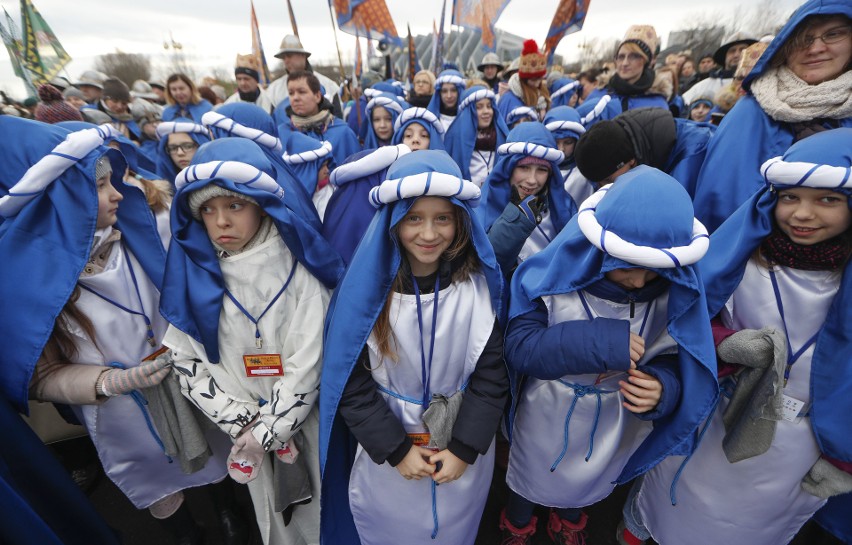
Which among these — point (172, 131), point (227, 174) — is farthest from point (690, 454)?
point (172, 131)

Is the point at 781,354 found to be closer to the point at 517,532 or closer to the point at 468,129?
the point at 517,532

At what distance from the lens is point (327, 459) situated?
200 cm

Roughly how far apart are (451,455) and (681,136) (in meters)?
2.62

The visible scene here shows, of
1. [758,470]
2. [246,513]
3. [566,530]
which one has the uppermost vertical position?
[758,470]

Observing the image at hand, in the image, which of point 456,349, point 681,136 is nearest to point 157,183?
point 456,349

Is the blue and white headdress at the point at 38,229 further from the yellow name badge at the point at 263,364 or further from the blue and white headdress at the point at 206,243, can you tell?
the yellow name badge at the point at 263,364

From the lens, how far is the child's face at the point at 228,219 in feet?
5.58

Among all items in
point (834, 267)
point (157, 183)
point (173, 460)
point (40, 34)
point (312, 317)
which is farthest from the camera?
point (40, 34)

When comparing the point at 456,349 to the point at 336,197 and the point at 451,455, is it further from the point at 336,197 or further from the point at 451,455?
the point at 336,197

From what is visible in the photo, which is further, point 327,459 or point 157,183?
point 157,183

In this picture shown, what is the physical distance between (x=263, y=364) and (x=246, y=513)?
62.4 inches

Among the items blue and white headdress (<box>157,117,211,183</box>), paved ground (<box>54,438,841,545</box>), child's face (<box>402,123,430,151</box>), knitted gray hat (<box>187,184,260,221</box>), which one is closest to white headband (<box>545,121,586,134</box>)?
child's face (<box>402,123,430,151</box>)

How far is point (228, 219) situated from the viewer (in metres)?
1.71

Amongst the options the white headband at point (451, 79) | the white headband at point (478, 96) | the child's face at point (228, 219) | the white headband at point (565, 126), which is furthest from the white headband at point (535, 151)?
the white headband at point (451, 79)
